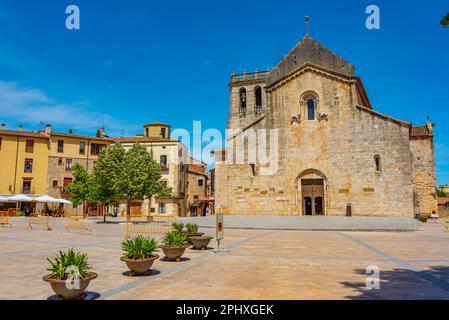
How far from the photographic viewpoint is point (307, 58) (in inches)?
1385

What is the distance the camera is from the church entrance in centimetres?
2964

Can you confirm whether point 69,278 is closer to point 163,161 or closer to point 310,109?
point 310,109

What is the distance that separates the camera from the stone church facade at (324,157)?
89.3 ft

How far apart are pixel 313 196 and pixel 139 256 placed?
76.9 feet

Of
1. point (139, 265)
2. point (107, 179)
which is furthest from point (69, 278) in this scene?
point (107, 179)

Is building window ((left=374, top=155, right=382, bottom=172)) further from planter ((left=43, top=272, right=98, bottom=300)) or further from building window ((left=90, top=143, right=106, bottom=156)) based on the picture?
building window ((left=90, top=143, right=106, bottom=156))

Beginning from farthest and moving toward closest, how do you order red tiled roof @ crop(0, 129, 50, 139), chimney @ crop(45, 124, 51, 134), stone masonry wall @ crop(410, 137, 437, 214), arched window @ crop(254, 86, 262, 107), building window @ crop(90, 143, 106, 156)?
building window @ crop(90, 143, 106, 156)
chimney @ crop(45, 124, 51, 134)
arched window @ crop(254, 86, 262, 107)
red tiled roof @ crop(0, 129, 50, 139)
stone masonry wall @ crop(410, 137, 437, 214)

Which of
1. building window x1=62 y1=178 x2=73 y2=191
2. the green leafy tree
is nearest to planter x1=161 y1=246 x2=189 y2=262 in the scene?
the green leafy tree

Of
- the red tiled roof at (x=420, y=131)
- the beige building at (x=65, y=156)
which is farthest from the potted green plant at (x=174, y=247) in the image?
the beige building at (x=65, y=156)

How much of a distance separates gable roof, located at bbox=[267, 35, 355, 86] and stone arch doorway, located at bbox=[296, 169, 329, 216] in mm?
9778

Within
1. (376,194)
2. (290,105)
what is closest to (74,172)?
(290,105)

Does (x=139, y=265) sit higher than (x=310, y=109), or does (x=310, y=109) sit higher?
(x=310, y=109)

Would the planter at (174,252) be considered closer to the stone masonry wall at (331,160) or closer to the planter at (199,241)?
the planter at (199,241)

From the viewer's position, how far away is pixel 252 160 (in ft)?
103
